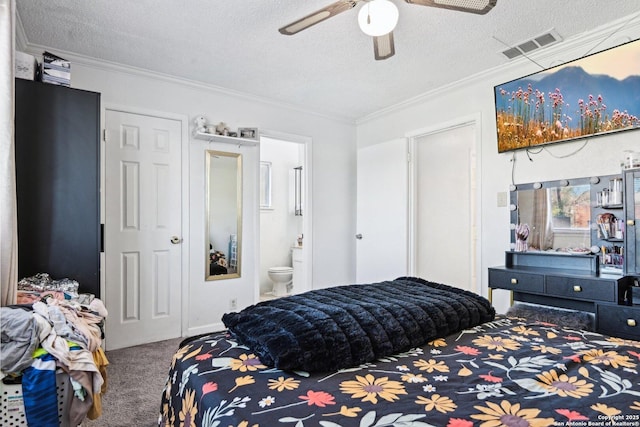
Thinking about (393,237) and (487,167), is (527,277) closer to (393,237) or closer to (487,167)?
(487,167)

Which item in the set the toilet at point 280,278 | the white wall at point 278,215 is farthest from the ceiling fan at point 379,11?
the toilet at point 280,278

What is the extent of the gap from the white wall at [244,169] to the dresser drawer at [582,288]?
2.60 metres

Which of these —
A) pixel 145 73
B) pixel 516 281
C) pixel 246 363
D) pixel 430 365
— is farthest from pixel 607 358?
pixel 145 73

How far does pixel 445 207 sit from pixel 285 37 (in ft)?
8.92

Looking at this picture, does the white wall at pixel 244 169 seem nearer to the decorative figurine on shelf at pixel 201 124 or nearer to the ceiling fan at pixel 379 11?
the decorative figurine on shelf at pixel 201 124

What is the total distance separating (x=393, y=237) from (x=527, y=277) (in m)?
1.72

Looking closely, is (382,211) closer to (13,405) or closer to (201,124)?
(201,124)

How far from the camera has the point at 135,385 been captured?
244cm

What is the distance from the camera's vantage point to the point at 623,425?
86 cm

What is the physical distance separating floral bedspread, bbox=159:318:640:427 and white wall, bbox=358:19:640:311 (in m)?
1.80

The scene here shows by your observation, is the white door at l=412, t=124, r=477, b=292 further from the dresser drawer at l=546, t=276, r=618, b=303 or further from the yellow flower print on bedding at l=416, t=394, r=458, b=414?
the yellow flower print on bedding at l=416, t=394, r=458, b=414

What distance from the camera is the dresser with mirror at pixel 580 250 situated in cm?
226

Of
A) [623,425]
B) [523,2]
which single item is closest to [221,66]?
[523,2]

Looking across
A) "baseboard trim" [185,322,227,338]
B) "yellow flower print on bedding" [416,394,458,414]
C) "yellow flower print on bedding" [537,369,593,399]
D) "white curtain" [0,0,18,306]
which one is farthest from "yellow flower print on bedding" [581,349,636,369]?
"baseboard trim" [185,322,227,338]
